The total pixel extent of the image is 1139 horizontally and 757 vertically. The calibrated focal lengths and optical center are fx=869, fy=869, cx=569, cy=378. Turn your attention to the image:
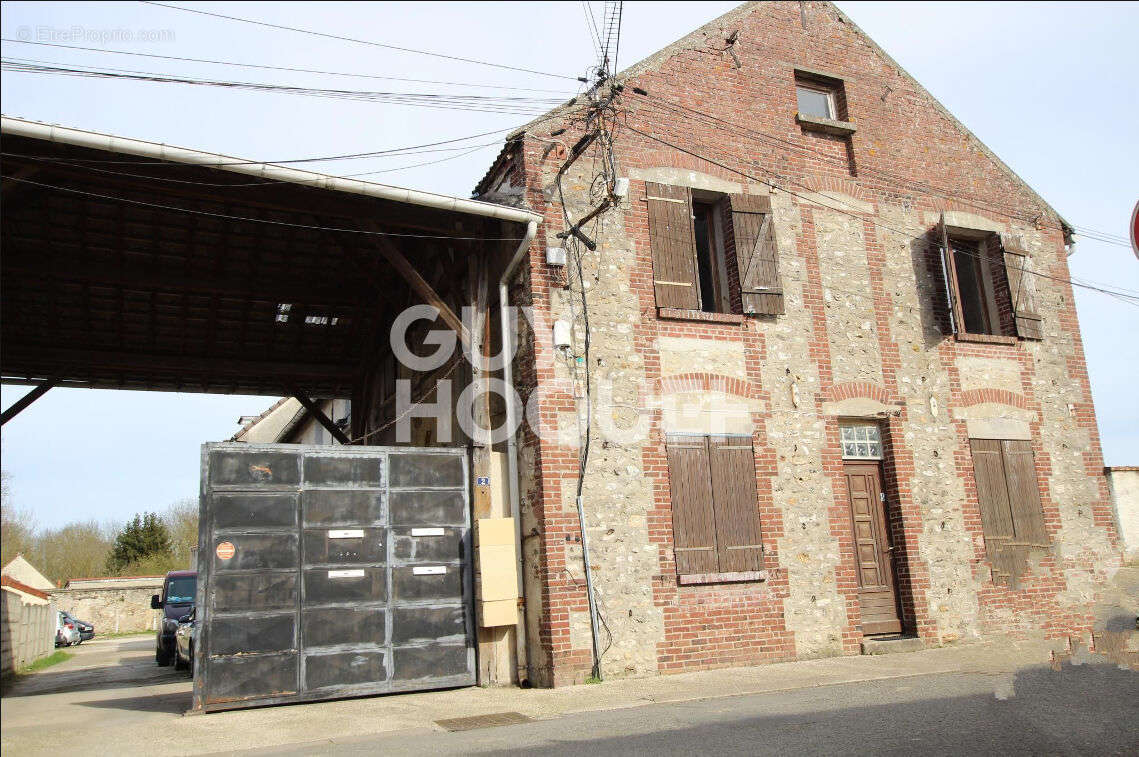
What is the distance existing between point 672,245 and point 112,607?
127 feet

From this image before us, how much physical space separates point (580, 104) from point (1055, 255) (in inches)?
331

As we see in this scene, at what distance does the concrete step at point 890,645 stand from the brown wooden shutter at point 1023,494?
7.98 ft

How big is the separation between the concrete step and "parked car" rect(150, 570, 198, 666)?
12.2m

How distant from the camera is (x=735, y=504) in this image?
10.1 metres

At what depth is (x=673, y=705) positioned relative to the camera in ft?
24.2

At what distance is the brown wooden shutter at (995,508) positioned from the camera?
1160 centimetres

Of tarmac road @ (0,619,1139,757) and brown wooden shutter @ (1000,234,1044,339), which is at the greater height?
brown wooden shutter @ (1000,234,1044,339)

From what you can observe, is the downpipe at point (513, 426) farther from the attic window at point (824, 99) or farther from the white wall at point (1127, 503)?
the white wall at point (1127, 503)

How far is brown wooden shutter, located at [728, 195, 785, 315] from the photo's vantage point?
10.9 metres

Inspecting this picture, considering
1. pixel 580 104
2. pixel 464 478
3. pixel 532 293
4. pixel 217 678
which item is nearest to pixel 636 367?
pixel 532 293

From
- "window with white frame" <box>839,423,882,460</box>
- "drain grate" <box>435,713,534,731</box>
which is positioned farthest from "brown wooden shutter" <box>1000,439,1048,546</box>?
"drain grate" <box>435,713,534,731</box>

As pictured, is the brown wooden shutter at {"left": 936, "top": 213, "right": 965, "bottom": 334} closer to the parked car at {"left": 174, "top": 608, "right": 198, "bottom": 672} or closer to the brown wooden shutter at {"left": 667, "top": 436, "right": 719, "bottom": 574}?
the brown wooden shutter at {"left": 667, "top": 436, "right": 719, "bottom": 574}
